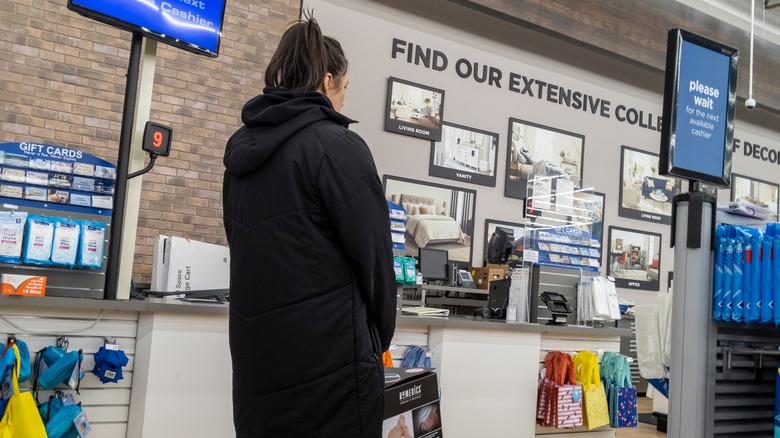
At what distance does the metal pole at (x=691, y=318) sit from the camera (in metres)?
2.14

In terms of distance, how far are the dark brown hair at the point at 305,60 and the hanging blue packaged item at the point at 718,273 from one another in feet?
4.65

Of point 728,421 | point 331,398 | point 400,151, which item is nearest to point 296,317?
point 331,398

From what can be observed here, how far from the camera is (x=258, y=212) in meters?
1.49

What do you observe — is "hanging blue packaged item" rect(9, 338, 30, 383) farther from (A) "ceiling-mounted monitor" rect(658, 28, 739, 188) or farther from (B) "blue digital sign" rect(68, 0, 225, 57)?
(A) "ceiling-mounted monitor" rect(658, 28, 739, 188)

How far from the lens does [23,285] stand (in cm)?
257

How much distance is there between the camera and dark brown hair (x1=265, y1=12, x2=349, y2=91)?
5.20 feet

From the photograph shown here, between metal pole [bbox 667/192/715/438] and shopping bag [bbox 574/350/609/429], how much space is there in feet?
6.13

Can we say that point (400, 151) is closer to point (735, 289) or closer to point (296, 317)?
point (735, 289)

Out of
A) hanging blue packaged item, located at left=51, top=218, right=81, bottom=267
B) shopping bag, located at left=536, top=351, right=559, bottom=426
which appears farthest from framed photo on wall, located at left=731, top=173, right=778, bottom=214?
hanging blue packaged item, located at left=51, top=218, right=81, bottom=267

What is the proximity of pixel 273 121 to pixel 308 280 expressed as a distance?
0.37m

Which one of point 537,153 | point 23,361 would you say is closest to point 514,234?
point 537,153

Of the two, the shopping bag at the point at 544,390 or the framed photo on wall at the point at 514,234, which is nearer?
the shopping bag at the point at 544,390

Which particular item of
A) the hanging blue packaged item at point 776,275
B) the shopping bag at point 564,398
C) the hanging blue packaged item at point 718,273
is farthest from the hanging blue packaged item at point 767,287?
the shopping bag at point 564,398

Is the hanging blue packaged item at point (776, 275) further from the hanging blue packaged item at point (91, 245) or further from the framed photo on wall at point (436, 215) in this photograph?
the framed photo on wall at point (436, 215)
